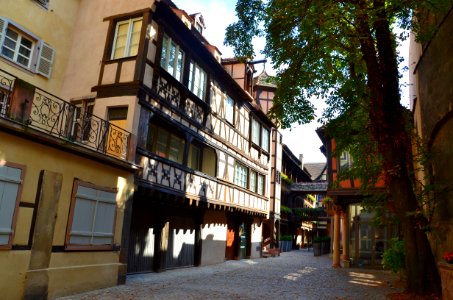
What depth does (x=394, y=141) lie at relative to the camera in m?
9.71

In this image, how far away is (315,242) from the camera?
2714 centimetres

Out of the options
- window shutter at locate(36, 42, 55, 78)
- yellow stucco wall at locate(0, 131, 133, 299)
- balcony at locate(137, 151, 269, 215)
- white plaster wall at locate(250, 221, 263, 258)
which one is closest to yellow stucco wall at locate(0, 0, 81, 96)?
window shutter at locate(36, 42, 55, 78)

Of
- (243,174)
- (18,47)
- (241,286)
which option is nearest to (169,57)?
(18,47)

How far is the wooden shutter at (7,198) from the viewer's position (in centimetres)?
Answer: 708

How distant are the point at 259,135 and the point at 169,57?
10706 millimetres

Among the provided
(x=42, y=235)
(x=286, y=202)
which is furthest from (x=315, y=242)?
(x=42, y=235)

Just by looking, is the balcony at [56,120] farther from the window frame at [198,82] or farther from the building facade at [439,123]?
the building facade at [439,123]

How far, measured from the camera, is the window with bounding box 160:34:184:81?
12.3m

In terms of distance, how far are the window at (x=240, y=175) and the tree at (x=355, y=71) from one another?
723cm

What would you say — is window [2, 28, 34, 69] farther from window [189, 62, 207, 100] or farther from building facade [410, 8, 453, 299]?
building facade [410, 8, 453, 299]

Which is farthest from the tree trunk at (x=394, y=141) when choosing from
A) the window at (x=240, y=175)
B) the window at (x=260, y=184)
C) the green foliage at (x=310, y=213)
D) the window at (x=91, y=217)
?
the green foliage at (x=310, y=213)

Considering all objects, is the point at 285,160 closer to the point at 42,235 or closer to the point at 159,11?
the point at 159,11

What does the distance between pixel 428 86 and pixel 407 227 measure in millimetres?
4460

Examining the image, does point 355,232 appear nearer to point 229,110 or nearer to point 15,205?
point 229,110
